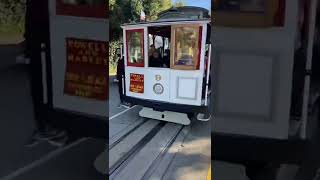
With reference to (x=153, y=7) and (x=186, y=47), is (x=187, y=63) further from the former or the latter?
(x=153, y=7)

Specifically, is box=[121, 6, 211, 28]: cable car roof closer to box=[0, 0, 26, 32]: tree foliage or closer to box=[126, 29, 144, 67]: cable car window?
box=[126, 29, 144, 67]: cable car window

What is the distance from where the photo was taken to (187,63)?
1372mm

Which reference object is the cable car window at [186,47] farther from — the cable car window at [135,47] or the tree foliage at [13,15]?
the tree foliage at [13,15]

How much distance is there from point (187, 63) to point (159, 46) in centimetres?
14

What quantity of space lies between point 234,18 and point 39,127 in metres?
0.87

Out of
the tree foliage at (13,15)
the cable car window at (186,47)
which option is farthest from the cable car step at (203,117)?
the tree foliage at (13,15)

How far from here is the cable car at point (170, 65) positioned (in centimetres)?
134

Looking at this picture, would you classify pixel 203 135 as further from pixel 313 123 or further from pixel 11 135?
pixel 11 135

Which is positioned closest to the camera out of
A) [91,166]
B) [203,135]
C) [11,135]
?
[203,135]

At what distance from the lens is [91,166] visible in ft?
5.64

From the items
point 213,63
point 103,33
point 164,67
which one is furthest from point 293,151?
point 103,33

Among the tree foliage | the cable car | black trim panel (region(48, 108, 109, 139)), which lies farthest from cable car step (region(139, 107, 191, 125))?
the tree foliage

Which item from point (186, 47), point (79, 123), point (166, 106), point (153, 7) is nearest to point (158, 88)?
point (166, 106)

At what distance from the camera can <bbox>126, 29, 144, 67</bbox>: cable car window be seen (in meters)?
1.46
